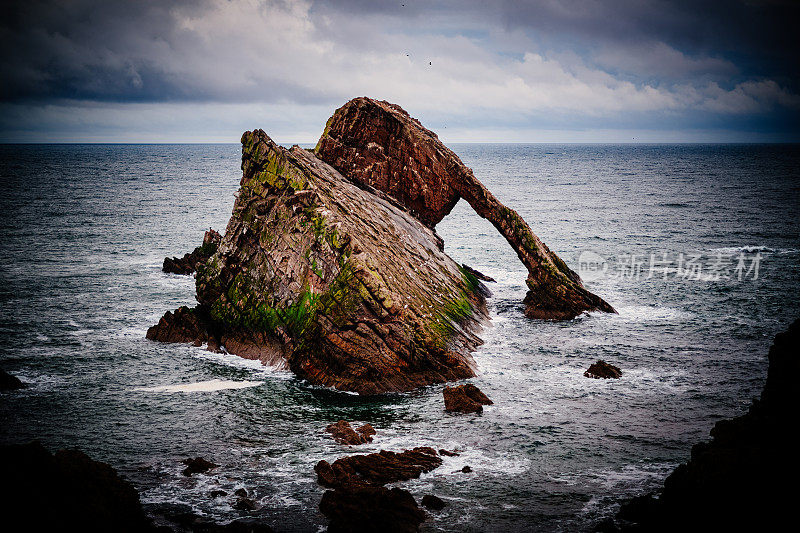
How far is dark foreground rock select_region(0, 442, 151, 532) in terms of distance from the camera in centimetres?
1244

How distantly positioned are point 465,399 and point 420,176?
20445 millimetres

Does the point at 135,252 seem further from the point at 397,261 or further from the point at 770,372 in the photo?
the point at 770,372

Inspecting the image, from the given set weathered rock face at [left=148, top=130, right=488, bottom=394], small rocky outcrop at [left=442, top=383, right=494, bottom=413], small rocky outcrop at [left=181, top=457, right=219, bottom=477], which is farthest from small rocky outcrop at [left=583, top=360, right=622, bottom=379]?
small rocky outcrop at [left=181, top=457, right=219, bottom=477]

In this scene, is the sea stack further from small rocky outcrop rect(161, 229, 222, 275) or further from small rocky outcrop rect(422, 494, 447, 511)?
small rocky outcrop rect(161, 229, 222, 275)

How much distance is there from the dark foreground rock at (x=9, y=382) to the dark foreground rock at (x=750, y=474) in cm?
2718

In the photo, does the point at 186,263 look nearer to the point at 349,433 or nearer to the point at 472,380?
the point at 472,380

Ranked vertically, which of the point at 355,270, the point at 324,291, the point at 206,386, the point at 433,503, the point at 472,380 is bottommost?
the point at 206,386

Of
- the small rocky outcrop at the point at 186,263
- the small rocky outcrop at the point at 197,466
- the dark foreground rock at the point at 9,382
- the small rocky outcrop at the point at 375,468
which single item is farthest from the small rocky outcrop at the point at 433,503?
the small rocky outcrop at the point at 186,263

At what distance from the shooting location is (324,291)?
28734mm

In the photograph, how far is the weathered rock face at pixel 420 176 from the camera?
38.8 metres

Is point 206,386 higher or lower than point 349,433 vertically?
lower

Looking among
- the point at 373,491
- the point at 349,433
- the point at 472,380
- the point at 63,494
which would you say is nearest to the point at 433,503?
the point at 373,491

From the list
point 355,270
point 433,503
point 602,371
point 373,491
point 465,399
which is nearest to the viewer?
point 373,491

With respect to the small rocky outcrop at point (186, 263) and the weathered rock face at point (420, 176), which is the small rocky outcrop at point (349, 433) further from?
the small rocky outcrop at point (186, 263)
